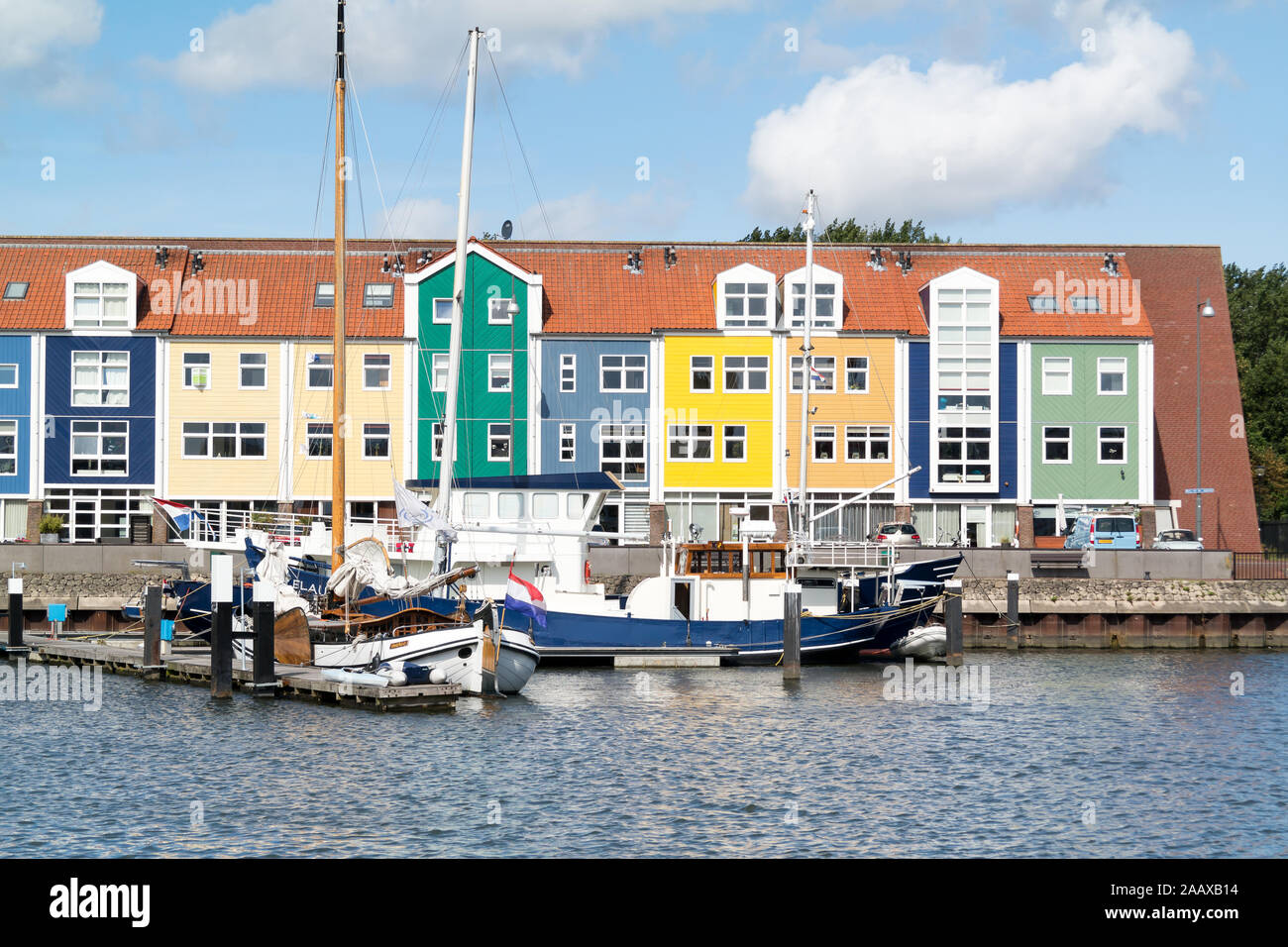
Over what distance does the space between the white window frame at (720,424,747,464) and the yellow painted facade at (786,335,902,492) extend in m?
1.84

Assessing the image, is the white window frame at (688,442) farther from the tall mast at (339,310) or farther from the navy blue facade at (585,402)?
the tall mast at (339,310)

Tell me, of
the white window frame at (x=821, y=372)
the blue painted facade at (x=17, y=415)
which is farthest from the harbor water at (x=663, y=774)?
the blue painted facade at (x=17, y=415)

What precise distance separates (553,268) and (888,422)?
16.2 meters

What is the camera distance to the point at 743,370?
61.1 meters

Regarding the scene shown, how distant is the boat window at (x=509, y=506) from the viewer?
43438 mm

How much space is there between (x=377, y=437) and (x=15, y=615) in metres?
21.2

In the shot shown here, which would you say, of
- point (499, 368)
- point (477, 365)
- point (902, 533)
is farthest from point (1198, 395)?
point (477, 365)

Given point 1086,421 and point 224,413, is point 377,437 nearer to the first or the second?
point 224,413

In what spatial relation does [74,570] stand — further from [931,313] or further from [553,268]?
[931,313]

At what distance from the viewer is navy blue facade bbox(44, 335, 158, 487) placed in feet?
194
